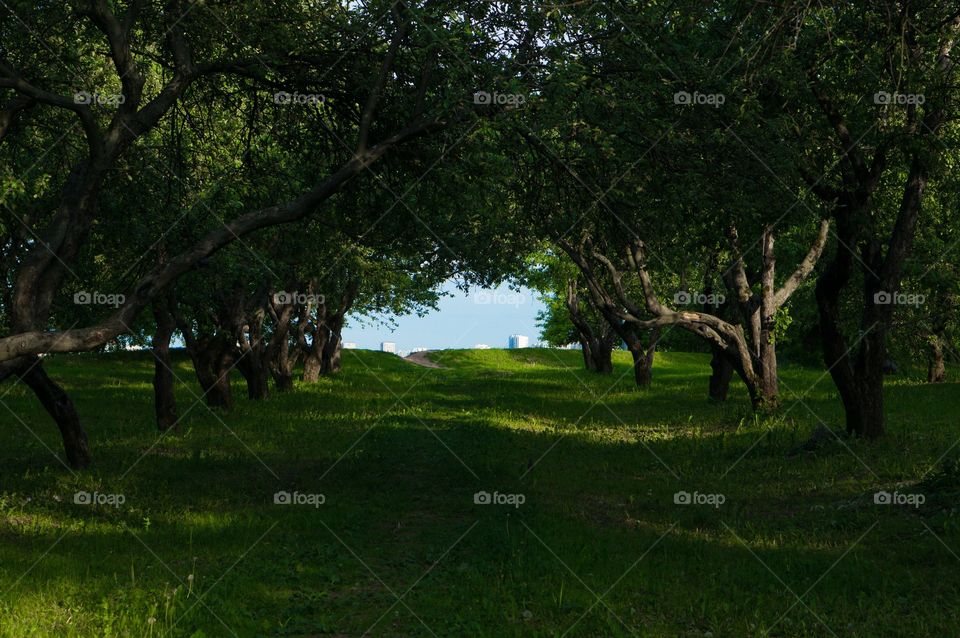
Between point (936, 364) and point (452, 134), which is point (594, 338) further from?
point (452, 134)

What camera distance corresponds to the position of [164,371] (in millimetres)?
22703

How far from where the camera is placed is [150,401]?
3219cm

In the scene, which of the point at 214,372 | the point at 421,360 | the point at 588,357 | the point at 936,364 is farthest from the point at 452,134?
the point at 421,360

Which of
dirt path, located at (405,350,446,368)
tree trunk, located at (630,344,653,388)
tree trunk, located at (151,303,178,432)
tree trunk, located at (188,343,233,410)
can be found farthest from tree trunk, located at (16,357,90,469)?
dirt path, located at (405,350,446,368)

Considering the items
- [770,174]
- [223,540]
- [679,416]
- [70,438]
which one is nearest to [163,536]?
[223,540]

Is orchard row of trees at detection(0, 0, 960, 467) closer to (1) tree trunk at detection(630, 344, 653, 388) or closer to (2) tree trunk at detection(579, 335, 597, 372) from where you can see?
(1) tree trunk at detection(630, 344, 653, 388)

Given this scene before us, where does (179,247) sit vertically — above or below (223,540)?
above

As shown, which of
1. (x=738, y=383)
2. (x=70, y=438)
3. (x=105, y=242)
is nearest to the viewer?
(x=70, y=438)

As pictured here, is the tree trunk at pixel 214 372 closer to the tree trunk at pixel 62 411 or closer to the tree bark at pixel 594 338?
the tree trunk at pixel 62 411

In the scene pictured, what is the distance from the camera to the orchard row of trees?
12719mm

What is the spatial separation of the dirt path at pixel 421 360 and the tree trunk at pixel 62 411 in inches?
2144

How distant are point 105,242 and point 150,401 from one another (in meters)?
13.0

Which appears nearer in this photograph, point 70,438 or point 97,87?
point 70,438

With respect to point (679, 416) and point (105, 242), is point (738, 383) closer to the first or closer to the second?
point (679, 416)
